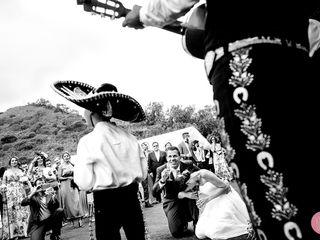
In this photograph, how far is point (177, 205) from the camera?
6.22 meters

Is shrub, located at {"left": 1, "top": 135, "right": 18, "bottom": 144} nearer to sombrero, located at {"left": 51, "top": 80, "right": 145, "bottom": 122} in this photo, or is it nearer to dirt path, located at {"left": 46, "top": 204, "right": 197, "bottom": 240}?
dirt path, located at {"left": 46, "top": 204, "right": 197, "bottom": 240}

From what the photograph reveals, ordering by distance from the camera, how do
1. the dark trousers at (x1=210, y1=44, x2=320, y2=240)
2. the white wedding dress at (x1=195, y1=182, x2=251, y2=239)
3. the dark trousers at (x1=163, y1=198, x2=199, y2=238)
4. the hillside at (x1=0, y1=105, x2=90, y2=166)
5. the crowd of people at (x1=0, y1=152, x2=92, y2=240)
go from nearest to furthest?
the dark trousers at (x1=210, y1=44, x2=320, y2=240), the white wedding dress at (x1=195, y1=182, x2=251, y2=239), the dark trousers at (x1=163, y1=198, x2=199, y2=238), the crowd of people at (x1=0, y1=152, x2=92, y2=240), the hillside at (x1=0, y1=105, x2=90, y2=166)

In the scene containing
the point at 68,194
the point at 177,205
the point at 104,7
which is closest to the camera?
the point at 104,7

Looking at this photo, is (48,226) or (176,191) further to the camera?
(176,191)

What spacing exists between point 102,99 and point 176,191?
11.3 feet

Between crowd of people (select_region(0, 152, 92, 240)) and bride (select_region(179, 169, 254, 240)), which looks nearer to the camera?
bride (select_region(179, 169, 254, 240))

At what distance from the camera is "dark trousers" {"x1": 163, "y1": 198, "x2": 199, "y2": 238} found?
5.94 meters

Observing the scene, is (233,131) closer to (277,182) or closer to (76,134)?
(277,182)

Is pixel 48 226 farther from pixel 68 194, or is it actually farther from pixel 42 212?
pixel 68 194

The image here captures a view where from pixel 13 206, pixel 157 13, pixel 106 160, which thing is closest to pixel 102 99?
pixel 106 160

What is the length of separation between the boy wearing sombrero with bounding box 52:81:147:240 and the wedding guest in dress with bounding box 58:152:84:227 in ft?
20.7

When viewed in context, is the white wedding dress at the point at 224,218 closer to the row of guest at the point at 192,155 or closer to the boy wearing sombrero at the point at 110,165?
the boy wearing sombrero at the point at 110,165

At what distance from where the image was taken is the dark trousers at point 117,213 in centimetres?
309

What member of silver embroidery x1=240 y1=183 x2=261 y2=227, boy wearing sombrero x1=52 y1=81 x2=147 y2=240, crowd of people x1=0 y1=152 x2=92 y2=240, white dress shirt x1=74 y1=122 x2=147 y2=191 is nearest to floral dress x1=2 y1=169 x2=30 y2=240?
crowd of people x1=0 y1=152 x2=92 y2=240
